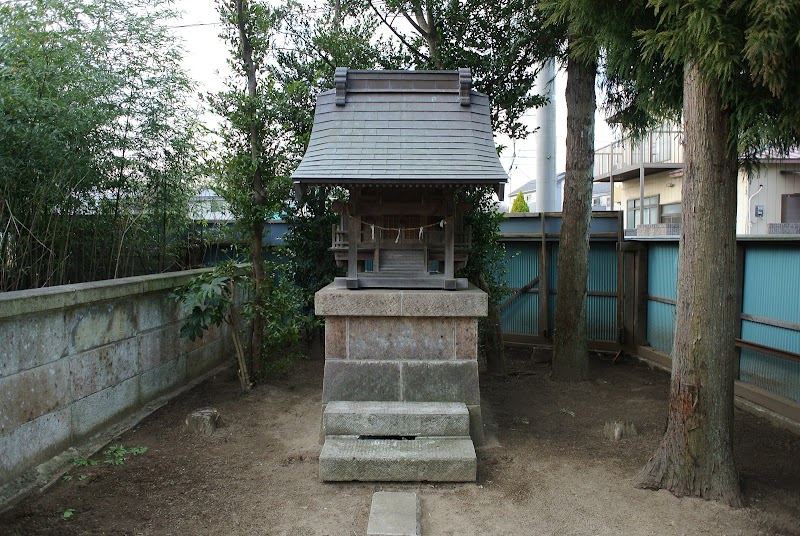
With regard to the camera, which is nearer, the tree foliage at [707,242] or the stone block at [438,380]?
the tree foliage at [707,242]

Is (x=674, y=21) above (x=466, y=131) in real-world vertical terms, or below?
above

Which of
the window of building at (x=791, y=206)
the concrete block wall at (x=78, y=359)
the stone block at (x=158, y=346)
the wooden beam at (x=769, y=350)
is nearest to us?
the concrete block wall at (x=78, y=359)

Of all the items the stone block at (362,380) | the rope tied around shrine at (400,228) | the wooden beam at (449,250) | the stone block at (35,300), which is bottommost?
the stone block at (362,380)

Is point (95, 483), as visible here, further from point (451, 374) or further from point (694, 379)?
point (694, 379)

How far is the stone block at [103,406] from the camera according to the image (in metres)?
4.79

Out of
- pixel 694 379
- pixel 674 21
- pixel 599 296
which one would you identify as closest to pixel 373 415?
pixel 694 379

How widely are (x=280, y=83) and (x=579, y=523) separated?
6270mm

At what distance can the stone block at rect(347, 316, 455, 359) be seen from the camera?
16.7 feet

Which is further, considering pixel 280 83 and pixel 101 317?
pixel 280 83

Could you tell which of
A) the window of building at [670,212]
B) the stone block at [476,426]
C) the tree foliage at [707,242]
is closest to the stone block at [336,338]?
the stone block at [476,426]

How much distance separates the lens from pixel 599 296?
30.4 ft

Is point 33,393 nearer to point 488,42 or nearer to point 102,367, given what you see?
point 102,367

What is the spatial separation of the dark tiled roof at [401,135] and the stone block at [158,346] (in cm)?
271

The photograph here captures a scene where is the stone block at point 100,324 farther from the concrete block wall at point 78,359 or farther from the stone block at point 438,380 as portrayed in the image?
the stone block at point 438,380
